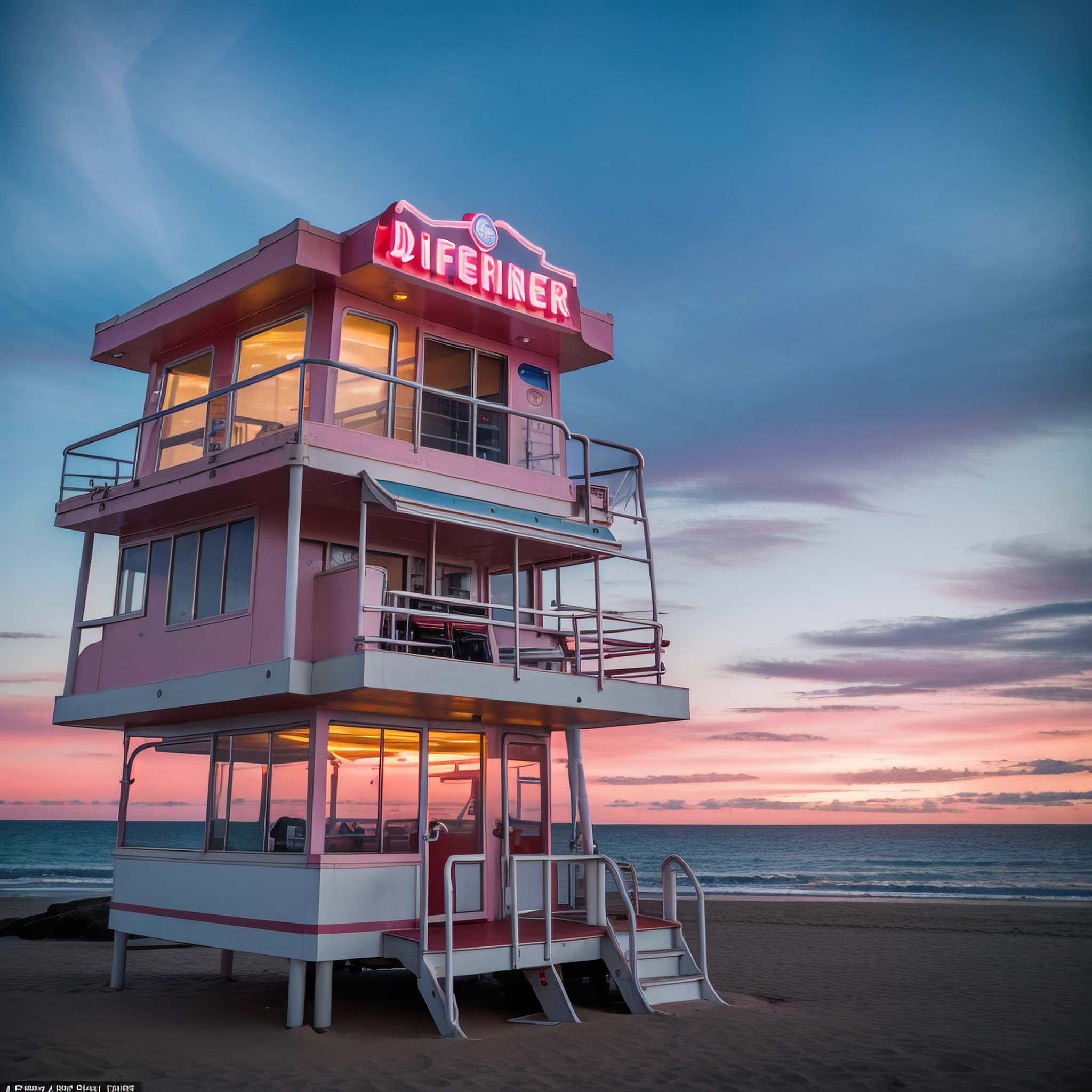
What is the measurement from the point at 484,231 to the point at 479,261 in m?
0.48

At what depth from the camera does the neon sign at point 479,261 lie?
13688 mm

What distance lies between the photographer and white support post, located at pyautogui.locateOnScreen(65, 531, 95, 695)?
1526cm

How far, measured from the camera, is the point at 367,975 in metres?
16.6

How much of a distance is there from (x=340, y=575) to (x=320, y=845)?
10.4ft

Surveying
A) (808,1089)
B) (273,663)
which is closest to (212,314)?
(273,663)

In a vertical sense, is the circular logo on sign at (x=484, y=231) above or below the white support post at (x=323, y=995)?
above

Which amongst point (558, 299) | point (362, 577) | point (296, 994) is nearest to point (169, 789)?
point (296, 994)

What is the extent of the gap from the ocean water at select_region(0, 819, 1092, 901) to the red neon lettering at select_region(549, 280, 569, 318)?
585 inches

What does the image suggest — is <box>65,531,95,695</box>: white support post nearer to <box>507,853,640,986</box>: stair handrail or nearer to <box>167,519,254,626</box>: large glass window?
<box>167,519,254,626</box>: large glass window

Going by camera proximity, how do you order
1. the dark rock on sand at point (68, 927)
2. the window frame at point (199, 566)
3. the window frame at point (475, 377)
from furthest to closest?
the dark rock on sand at point (68, 927) → the window frame at point (475, 377) → the window frame at point (199, 566)

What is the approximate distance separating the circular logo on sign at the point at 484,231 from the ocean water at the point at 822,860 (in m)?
16.0

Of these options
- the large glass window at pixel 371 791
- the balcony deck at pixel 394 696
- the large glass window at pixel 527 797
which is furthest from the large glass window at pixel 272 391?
the large glass window at pixel 527 797

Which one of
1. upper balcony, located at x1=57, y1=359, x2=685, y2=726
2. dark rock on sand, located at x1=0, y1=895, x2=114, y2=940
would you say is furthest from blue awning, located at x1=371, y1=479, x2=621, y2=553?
dark rock on sand, located at x1=0, y1=895, x2=114, y2=940

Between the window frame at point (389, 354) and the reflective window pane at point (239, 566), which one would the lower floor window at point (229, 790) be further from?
the window frame at point (389, 354)
